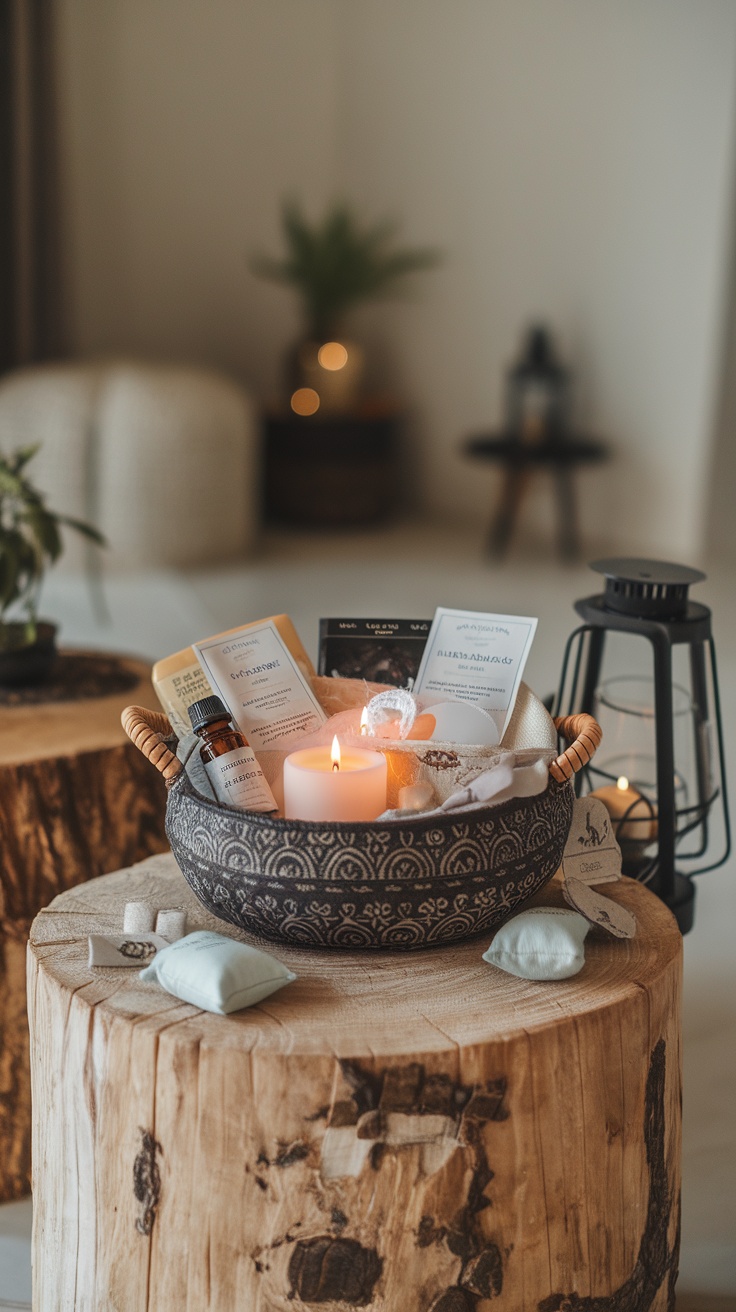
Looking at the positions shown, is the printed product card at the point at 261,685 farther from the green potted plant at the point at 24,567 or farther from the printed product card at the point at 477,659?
the green potted plant at the point at 24,567

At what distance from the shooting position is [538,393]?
177 inches

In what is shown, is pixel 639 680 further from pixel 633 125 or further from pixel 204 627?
pixel 633 125

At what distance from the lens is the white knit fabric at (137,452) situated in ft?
13.0

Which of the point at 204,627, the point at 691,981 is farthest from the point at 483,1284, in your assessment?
the point at 204,627

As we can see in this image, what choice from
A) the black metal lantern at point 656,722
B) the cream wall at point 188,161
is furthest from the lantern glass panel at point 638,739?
the cream wall at point 188,161

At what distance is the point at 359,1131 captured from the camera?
2.57 ft

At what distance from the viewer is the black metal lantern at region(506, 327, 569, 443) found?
14.4ft

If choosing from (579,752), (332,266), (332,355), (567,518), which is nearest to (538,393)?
(567,518)

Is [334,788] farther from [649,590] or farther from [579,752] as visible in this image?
[649,590]

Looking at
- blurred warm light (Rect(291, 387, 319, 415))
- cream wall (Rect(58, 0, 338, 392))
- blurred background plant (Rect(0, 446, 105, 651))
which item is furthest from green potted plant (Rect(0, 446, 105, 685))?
cream wall (Rect(58, 0, 338, 392))

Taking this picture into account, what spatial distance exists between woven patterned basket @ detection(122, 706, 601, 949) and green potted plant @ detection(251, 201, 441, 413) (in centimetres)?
406

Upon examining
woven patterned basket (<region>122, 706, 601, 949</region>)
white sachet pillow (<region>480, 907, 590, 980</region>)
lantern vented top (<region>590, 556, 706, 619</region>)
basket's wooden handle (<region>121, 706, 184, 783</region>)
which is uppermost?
lantern vented top (<region>590, 556, 706, 619</region>)

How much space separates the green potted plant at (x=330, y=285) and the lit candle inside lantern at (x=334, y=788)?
159 inches

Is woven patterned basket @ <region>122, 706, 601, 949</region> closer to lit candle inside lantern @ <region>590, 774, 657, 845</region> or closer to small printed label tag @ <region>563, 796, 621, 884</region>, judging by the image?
small printed label tag @ <region>563, 796, 621, 884</region>
